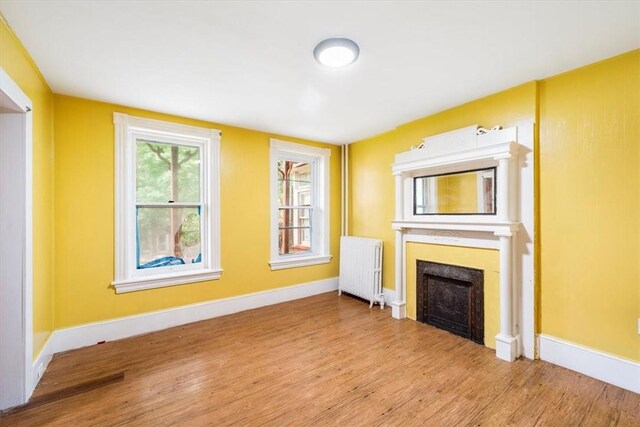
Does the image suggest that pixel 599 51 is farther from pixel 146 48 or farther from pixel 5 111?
pixel 5 111

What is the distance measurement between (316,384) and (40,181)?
8.99 feet

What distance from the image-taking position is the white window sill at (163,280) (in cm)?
293

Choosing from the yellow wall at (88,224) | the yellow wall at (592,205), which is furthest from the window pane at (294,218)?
the yellow wall at (592,205)

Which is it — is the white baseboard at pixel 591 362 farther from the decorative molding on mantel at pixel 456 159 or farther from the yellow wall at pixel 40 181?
the yellow wall at pixel 40 181

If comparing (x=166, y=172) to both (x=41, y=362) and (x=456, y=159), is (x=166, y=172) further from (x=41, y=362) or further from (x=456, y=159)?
(x=456, y=159)

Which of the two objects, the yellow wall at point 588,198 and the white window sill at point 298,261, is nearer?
the yellow wall at point 588,198


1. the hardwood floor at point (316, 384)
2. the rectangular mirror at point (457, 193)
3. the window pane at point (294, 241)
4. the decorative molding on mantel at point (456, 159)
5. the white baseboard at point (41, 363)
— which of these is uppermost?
the decorative molding on mantel at point (456, 159)

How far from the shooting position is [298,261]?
4234 millimetres

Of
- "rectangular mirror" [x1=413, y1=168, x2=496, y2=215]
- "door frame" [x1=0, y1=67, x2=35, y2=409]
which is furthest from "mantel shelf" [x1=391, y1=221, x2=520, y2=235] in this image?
"door frame" [x1=0, y1=67, x2=35, y2=409]

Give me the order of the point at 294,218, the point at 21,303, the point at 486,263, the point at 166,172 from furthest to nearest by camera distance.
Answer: the point at 294,218 < the point at 166,172 < the point at 486,263 < the point at 21,303

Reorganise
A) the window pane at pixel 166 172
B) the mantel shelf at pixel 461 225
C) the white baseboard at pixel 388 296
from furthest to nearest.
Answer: the white baseboard at pixel 388 296 < the window pane at pixel 166 172 < the mantel shelf at pixel 461 225

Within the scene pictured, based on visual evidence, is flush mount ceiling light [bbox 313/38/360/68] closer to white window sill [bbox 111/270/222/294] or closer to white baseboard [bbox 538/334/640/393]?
white window sill [bbox 111/270/222/294]

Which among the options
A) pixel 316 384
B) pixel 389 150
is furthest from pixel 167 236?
pixel 389 150

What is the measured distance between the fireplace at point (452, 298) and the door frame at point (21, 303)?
137 inches
